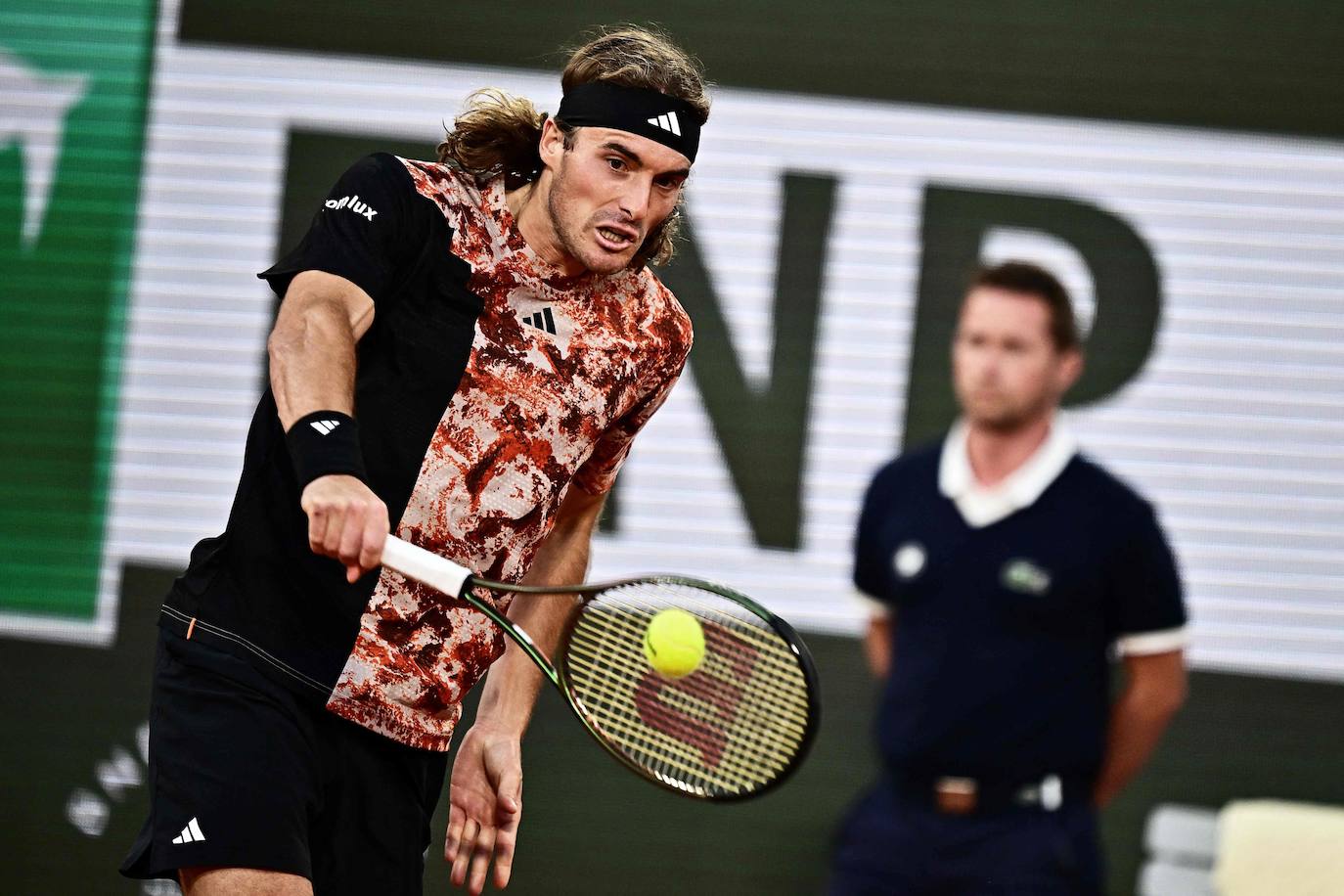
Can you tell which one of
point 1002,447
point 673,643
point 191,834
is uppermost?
point 1002,447

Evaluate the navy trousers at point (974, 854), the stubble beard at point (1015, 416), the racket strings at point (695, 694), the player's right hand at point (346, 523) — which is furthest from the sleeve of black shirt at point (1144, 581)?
the player's right hand at point (346, 523)

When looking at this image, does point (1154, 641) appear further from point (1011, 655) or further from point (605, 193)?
point (605, 193)

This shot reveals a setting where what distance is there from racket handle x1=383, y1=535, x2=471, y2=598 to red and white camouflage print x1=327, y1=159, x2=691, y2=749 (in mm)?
306

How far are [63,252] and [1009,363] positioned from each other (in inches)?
117

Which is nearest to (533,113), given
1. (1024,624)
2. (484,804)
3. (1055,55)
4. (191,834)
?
(484,804)

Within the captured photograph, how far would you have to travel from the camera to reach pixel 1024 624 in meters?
3.69

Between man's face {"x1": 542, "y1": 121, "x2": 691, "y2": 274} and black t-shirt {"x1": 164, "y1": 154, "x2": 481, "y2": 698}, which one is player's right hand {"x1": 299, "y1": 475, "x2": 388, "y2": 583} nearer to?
black t-shirt {"x1": 164, "y1": 154, "x2": 481, "y2": 698}

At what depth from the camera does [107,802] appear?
198 inches

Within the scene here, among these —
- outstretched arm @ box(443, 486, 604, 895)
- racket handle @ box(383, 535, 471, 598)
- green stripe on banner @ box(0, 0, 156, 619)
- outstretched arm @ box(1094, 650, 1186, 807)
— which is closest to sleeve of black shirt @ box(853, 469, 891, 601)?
outstretched arm @ box(1094, 650, 1186, 807)

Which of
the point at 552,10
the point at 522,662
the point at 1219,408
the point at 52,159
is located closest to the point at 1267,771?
the point at 1219,408

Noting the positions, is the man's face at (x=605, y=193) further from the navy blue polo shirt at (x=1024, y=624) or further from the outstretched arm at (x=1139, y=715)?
the outstretched arm at (x=1139, y=715)

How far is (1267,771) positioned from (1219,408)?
1.07 m

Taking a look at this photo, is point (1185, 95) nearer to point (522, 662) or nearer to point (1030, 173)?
point (1030, 173)

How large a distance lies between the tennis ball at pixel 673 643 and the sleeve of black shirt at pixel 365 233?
68cm
